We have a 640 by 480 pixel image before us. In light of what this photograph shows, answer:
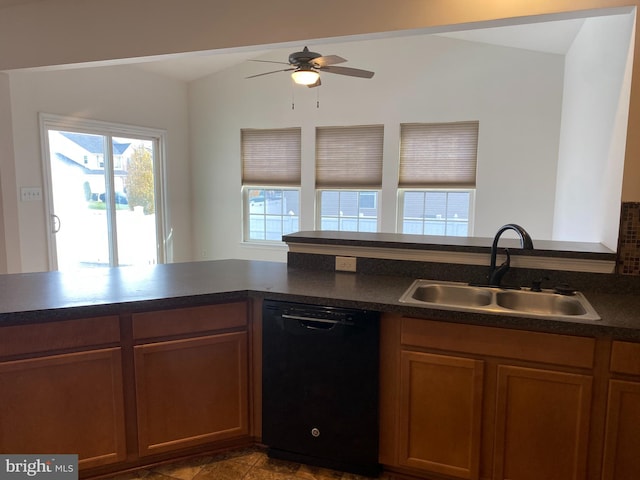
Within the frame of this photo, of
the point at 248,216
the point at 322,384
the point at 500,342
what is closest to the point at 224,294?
the point at 322,384

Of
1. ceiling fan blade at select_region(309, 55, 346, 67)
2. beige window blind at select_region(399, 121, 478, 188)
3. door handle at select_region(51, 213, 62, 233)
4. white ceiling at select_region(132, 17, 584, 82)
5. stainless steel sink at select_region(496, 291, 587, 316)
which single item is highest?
white ceiling at select_region(132, 17, 584, 82)

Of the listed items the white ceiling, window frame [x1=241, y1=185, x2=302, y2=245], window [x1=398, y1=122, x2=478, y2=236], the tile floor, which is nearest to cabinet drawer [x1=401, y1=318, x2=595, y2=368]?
the tile floor

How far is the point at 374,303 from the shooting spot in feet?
5.81

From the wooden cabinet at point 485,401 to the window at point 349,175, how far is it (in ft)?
12.1

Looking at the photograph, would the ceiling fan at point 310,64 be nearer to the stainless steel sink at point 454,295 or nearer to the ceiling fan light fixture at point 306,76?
the ceiling fan light fixture at point 306,76

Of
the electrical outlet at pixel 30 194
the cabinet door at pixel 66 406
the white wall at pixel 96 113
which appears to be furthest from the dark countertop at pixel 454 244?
the electrical outlet at pixel 30 194

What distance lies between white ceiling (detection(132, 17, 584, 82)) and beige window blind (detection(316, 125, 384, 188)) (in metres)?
Result: 1.07

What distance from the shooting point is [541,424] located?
5.36 feet

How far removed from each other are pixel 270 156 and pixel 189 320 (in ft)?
13.8

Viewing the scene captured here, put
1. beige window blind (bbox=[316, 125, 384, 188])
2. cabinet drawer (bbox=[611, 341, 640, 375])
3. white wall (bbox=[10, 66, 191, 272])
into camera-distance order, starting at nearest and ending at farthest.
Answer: cabinet drawer (bbox=[611, 341, 640, 375]), white wall (bbox=[10, 66, 191, 272]), beige window blind (bbox=[316, 125, 384, 188])

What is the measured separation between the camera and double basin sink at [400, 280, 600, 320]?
5.88ft

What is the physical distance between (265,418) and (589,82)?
314cm

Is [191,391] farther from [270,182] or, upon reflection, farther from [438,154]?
[270,182]

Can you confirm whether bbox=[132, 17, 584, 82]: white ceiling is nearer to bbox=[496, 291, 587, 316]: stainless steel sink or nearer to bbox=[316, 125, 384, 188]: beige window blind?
bbox=[316, 125, 384, 188]: beige window blind
